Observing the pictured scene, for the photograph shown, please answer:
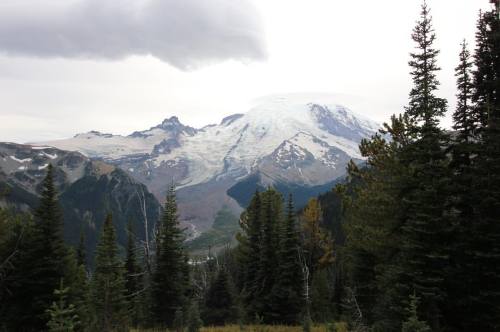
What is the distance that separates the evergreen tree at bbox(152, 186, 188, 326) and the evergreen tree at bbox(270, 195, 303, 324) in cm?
648

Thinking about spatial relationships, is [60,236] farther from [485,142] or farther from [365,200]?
[485,142]

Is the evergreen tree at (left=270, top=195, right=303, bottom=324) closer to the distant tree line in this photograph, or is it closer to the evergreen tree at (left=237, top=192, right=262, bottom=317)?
the evergreen tree at (left=237, top=192, right=262, bottom=317)

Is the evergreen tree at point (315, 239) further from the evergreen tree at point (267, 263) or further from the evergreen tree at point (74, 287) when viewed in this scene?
the evergreen tree at point (74, 287)

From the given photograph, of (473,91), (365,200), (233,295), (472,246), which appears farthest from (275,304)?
(473,91)

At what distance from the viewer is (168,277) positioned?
29375mm

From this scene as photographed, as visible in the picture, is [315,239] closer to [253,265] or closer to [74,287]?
[253,265]

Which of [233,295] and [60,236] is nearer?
[60,236]

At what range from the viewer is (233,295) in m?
34.8

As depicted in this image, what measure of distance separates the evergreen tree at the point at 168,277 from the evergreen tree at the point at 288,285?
255 inches

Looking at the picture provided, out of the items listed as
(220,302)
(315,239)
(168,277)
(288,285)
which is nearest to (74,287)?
(168,277)

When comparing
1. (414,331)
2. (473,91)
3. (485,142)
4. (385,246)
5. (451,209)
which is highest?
(473,91)

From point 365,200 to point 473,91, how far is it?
8828mm

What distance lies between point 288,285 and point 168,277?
8.28 meters

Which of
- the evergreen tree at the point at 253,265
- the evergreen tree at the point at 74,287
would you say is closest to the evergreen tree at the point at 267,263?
the evergreen tree at the point at 253,265
